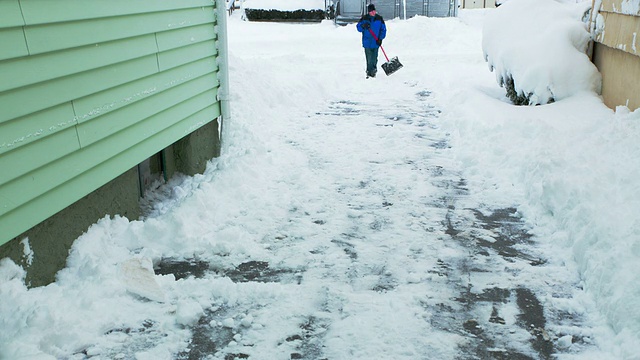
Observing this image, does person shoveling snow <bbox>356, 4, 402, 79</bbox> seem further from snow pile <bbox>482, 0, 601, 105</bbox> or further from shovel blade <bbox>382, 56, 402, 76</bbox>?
snow pile <bbox>482, 0, 601, 105</bbox>

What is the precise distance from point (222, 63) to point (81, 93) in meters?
2.59

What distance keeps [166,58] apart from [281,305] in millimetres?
2568

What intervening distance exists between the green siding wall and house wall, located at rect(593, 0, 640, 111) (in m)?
4.60

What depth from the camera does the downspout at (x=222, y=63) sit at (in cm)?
599

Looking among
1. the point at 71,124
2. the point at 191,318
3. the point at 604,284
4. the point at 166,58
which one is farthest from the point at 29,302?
the point at 604,284

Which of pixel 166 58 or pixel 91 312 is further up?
pixel 166 58

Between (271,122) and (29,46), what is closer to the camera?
(29,46)

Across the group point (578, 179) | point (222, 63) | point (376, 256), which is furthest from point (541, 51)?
point (376, 256)

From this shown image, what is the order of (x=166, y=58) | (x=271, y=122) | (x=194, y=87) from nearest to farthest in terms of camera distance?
(x=166, y=58) < (x=194, y=87) < (x=271, y=122)

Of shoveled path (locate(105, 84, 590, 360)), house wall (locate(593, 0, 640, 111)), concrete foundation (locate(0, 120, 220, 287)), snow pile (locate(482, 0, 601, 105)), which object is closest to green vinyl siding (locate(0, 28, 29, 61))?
concrete foundation (locate(0, 120, 220, 287))

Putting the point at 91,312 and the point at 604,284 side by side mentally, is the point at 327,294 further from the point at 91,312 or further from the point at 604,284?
the point at 604,284

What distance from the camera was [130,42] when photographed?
14.2 ft

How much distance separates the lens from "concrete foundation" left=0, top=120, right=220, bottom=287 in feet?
11.2

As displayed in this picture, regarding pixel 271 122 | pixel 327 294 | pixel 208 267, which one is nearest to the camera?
pixel 327 294
